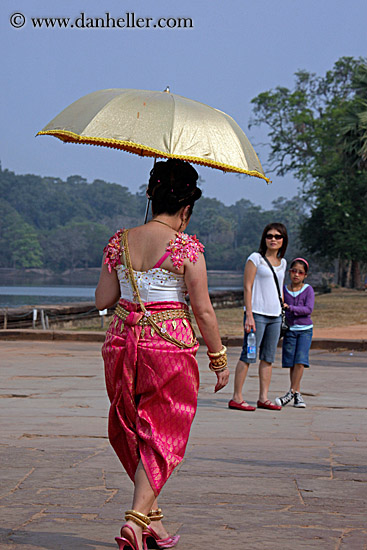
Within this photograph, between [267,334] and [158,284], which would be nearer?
[158,284]

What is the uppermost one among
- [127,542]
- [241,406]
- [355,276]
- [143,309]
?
[143,309]

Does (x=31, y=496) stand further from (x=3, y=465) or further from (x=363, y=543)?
(x=363, y=543)

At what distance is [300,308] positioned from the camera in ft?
25.0

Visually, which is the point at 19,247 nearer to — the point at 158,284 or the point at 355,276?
the point at 355,276

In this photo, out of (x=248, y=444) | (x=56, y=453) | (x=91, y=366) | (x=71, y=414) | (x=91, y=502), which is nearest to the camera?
(x=91, y=502)

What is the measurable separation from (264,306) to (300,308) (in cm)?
47

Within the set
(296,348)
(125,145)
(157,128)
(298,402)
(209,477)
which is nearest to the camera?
(157,128)

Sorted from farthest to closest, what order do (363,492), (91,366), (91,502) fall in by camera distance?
1. (91,366)
2. (363,492)
3. (91,502)

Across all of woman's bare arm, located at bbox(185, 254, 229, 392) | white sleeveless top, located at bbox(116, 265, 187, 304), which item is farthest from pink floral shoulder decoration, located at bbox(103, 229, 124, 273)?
woman's bare arm, located at bbox(185, 254, 229, 392)

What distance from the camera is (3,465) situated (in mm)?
4836

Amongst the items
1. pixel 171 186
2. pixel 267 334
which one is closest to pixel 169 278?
pixel 171 186

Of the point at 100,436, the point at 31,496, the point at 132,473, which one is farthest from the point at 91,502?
the point at 100,436

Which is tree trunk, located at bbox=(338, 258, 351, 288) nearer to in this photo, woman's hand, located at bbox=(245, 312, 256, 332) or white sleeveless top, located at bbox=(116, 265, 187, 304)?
woman's hand, located at bbox=(245, 312, 256, 332)

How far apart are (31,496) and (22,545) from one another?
747 millimetres
